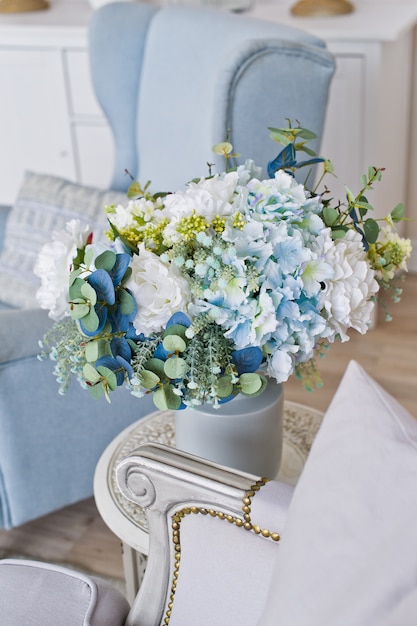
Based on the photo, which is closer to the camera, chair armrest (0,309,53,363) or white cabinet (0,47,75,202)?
chair armrest (0,309,53,363)

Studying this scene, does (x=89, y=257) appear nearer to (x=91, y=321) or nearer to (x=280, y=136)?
(x=91, y=321)

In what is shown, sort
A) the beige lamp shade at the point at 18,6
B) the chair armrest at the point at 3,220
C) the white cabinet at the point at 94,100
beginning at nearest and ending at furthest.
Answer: the chair armrest at the point at 3,220 → the white cabinet at the point at 94,100 → the beige lamp shade at the point at 18,6

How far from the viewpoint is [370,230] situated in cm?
104

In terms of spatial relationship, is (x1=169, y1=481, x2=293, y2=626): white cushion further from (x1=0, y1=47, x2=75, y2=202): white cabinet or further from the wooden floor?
(x1=0, y1=47, x2=75, y2=202): white cabinet

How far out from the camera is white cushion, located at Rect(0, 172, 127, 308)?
1.85m

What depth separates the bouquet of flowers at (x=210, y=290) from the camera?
3.01ft

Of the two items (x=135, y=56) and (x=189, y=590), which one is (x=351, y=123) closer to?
(x=135, y=56)

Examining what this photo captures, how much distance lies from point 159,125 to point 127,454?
96 cm

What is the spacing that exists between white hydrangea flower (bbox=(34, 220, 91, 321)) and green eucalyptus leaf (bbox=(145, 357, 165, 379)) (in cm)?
13

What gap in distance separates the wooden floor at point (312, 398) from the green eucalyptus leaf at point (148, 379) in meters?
0.79

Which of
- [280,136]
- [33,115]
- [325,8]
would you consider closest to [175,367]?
[280,136]

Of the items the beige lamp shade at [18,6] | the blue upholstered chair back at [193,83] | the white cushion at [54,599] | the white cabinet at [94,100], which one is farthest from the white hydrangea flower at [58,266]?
the beige lamp shade at [18,6]

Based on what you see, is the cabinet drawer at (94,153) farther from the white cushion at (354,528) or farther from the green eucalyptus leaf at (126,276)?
the white cushion at (354,528)

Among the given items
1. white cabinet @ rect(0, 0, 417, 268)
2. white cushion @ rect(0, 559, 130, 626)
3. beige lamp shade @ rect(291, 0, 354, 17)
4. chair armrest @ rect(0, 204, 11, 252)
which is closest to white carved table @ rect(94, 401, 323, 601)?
white cushion @ rect(0, 559, 130, 626)
